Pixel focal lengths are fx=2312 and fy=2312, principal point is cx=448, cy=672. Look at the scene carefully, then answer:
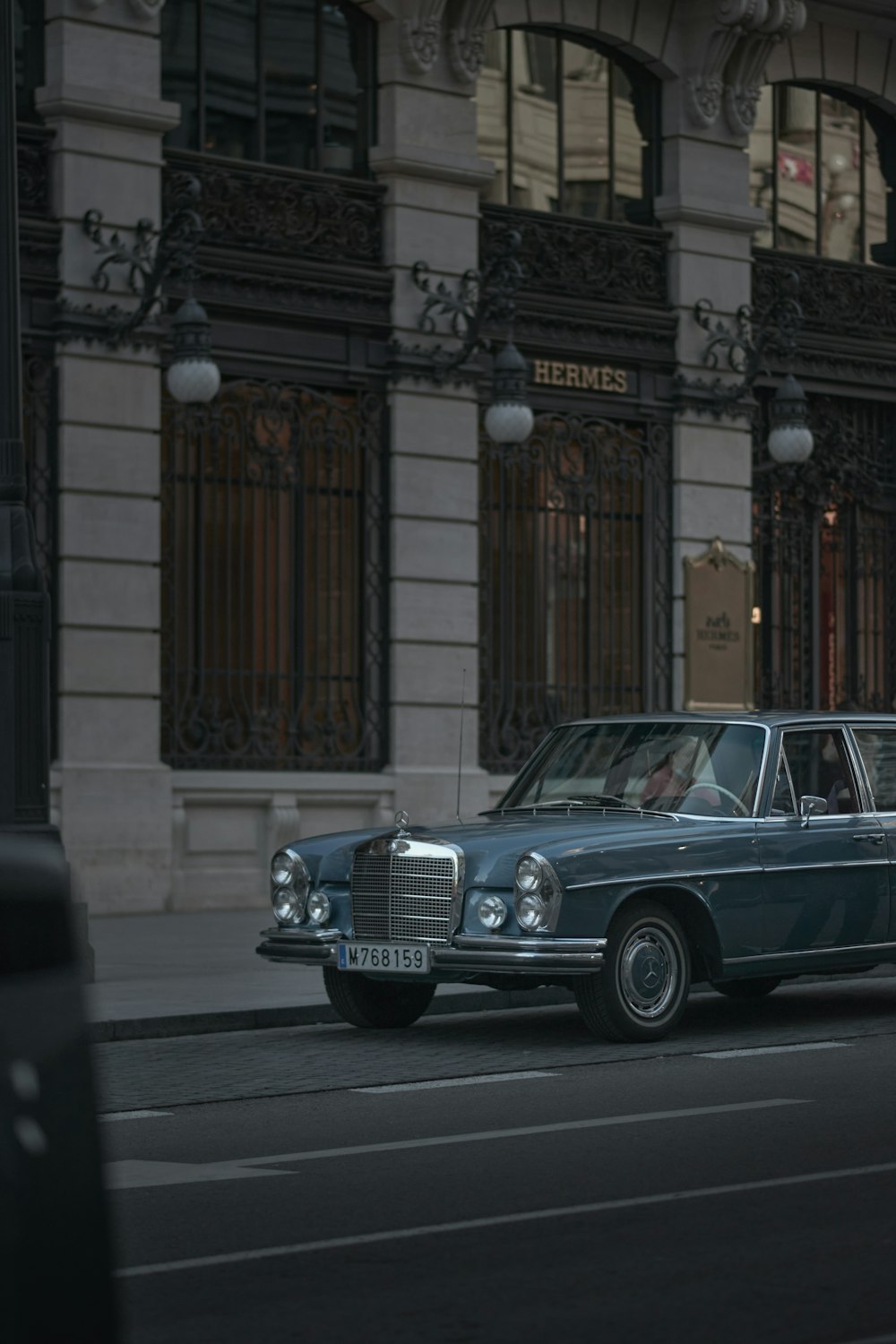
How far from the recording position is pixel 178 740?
19062mm

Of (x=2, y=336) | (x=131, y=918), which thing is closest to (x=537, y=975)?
(x=2, y=336)

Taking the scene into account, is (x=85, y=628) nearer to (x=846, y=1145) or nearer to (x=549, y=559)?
(x=549, y=559)

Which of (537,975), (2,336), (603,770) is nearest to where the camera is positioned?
(537,975)

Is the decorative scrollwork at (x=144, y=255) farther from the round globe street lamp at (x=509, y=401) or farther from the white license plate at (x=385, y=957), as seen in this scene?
the white license plate at (x=385, y=957)

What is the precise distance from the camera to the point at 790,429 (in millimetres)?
20984

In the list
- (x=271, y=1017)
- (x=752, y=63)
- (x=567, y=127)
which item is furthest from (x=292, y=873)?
(x=752, y=63)

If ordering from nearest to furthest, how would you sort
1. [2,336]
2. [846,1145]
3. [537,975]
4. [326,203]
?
1. [846,1145]
2. [537,975]
3. [2,336]
4. [326,203]

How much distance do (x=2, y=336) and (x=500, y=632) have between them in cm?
893

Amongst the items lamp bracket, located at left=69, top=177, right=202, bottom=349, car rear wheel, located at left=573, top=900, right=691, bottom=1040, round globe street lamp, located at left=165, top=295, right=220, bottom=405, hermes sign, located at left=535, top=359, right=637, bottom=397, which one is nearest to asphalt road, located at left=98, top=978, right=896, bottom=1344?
car rear wheel, located at left=573, top=900, right=691, bottom=1040

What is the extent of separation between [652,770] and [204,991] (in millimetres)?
3158

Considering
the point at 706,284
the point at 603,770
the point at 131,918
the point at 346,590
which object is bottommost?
the point at 131,918

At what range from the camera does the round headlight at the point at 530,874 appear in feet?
34.6

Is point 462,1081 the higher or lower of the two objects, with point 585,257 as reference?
lower

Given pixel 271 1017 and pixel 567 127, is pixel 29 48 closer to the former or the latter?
pixel 567 127
